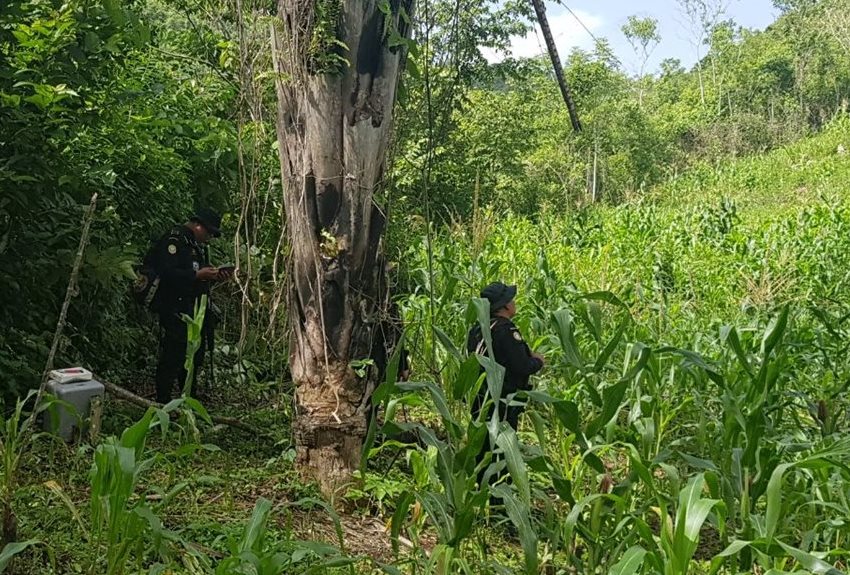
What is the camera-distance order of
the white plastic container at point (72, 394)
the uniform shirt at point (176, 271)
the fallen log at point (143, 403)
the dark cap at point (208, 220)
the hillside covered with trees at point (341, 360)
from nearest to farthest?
the hillside covered with trees at point (341, 360)
the white plastic container at point (72, 394)
the fallen log at point (143, 403)
the uniform shirt at point (176, 271)
the dark cap at point (208, 220)

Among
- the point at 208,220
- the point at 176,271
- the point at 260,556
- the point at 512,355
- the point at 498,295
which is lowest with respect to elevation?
the point at 260,556

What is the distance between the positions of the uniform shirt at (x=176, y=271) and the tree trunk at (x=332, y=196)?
154 cm

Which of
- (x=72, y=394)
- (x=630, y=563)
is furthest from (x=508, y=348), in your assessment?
(x=72, y=394)

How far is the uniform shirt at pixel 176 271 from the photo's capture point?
192 inches

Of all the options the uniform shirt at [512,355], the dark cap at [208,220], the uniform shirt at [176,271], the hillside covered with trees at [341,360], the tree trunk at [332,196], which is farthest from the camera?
the dark cap at [208,220]

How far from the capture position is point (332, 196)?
3.46 metres

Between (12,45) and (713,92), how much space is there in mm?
38788

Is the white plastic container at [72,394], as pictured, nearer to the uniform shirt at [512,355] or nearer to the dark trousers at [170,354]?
the dark trousers at [170,354]

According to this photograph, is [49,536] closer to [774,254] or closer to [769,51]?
[774,254]

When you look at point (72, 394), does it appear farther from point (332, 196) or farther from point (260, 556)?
point (260, 556)

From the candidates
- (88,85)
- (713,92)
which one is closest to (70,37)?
(88,85)

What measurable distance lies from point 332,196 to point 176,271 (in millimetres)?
1860

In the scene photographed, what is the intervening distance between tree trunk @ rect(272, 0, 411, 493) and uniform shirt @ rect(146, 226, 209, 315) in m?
1.54

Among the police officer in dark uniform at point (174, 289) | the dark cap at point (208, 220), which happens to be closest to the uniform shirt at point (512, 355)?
the police officer in dark uniform at point (174, 289)
